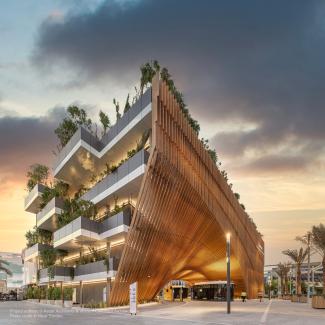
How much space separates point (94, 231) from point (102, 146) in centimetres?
794

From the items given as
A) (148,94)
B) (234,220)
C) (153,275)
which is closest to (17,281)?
(234,220)

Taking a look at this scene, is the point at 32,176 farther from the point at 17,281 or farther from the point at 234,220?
the point at 17,281

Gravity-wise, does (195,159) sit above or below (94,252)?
above

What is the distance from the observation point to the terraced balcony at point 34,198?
6150 centimetres

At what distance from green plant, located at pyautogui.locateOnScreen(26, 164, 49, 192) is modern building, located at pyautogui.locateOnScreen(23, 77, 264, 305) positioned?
11710 mm

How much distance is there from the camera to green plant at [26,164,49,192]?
225 feet

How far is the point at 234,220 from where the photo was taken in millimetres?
61594

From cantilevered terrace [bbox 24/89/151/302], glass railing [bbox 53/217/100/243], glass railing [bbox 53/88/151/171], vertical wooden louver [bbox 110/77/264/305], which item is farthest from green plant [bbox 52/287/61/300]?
glass railing [bbox 53/88/151/171]

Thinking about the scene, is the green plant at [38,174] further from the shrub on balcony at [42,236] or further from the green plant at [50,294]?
the green plant at [50,294]

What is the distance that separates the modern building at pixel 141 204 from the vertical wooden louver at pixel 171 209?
86 millimetres

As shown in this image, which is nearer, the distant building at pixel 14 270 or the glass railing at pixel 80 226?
the glass railing at pixel 80 226

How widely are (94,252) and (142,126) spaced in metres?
13.2

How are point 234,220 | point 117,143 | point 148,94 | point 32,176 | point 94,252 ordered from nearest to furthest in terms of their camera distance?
1. point 148,94
2. point 117,143
3. point 94,252
4. point 234,220
5. point 32,176

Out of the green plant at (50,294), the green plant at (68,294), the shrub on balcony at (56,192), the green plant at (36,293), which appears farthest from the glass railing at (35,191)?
the green plant at (68,294)
